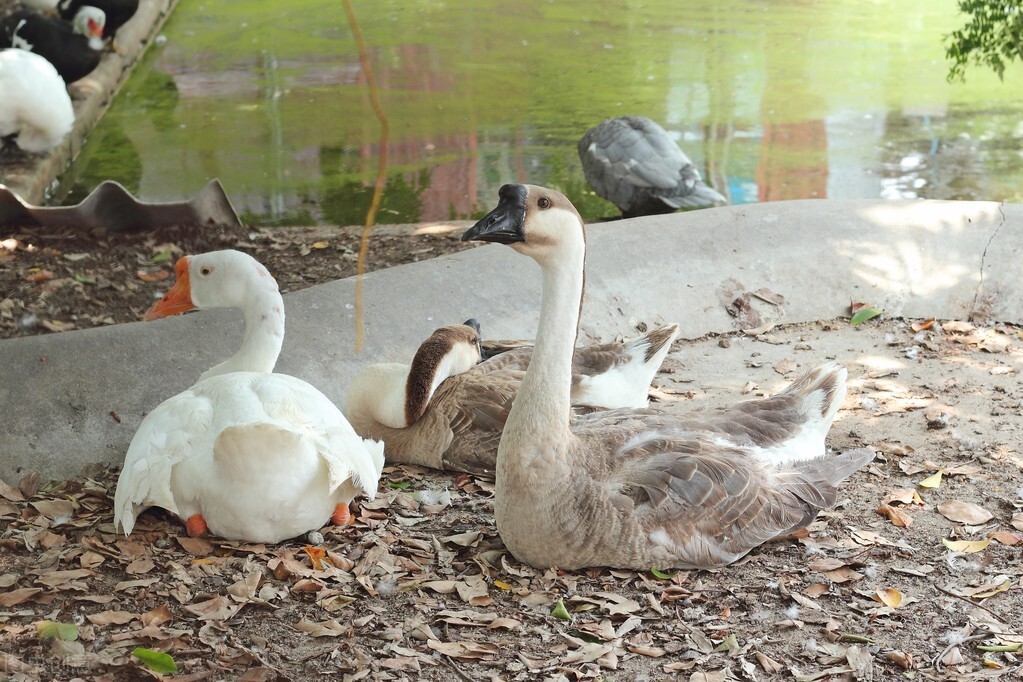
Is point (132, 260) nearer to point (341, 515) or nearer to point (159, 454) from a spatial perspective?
point (159, 454)

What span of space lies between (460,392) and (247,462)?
1.19 meters

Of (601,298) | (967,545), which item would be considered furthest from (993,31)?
(967,545)

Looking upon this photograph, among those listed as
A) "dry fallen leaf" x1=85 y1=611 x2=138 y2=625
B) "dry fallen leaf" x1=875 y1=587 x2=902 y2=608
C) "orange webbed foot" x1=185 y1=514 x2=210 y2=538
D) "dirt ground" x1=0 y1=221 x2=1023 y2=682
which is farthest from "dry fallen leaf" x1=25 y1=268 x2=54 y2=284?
"dry fallen leaf" x1=875 y1=587 x2=902 y2=608

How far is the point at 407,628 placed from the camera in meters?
3.18

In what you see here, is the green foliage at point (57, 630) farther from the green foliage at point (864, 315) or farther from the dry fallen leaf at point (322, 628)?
the green foliage at point (864, 315)

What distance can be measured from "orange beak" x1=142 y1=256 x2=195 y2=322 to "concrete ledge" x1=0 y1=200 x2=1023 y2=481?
34 centimetres

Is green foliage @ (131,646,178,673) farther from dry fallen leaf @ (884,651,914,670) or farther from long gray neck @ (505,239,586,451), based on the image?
dry fallen leaf @ (884,651,914,670)

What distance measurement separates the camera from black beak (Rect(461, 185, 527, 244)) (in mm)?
3117

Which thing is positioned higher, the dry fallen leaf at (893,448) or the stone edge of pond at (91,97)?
the stone edge of pond at (91,97)

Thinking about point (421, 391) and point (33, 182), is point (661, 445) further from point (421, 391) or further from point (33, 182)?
point (33, 182)

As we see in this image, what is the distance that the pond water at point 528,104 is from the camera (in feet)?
28.1

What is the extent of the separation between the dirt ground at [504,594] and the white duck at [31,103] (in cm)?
492

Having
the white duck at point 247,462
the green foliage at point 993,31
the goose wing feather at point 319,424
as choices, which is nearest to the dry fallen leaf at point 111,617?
the white duck at point 247,462

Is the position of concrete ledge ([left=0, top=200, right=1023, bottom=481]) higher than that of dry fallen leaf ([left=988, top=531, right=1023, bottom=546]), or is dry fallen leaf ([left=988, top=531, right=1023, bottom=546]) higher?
concrete ledge ([left=0, top=200, right=1023, bottom=481])
